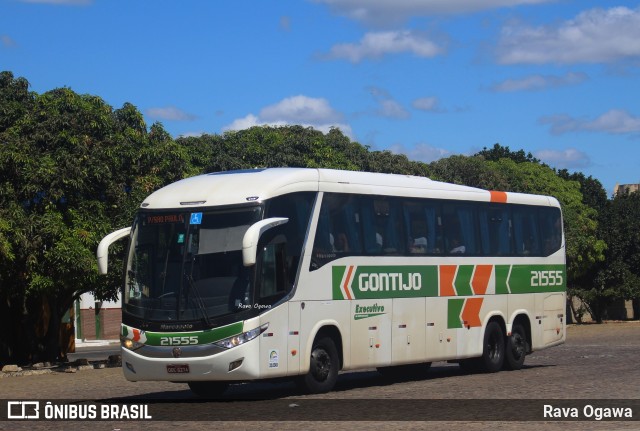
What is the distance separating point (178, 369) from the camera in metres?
17.0

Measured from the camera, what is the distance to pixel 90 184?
97.5 ft

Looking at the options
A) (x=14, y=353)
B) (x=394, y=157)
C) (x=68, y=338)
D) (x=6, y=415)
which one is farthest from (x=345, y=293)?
(x=394, y=157)

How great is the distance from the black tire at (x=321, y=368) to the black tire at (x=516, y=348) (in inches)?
239

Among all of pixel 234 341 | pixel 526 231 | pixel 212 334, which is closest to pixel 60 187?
pixel 526 231

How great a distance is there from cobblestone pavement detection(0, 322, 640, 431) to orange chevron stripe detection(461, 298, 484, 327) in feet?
3.41

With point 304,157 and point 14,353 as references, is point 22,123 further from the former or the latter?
point 304,157

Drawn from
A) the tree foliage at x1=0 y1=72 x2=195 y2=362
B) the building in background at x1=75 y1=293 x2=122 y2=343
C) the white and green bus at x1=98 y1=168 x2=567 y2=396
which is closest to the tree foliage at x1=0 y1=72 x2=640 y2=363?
the tree foliage at x1=0 y1=72 x2=195 y2=362

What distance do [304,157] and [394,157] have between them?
675 centimetres

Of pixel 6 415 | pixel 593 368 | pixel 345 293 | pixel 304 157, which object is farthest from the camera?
pixel 304 157

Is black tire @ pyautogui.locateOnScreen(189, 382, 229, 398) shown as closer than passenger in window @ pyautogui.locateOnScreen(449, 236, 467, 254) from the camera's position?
Yes

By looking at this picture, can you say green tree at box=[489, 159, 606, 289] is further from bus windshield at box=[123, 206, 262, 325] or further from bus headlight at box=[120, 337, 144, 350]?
bus headlight at box=[120, 337, 144, 350]

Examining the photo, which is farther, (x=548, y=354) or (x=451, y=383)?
(x=548, y=354)

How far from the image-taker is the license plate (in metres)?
16.9

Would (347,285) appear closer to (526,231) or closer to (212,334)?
(212,334)
